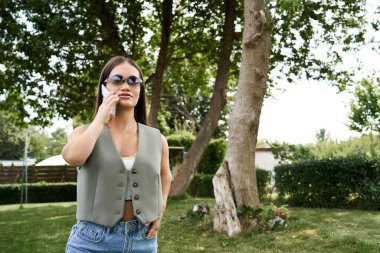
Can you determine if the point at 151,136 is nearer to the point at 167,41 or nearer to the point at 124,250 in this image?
the point at 124,250

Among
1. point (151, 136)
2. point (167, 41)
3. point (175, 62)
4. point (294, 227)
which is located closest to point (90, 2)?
point (167, 41)

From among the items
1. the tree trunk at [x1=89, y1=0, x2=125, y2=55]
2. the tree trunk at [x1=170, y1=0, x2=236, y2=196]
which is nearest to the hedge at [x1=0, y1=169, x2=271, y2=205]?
the tree trunk at [x1=170, y1=0, x2=236, y2=196]

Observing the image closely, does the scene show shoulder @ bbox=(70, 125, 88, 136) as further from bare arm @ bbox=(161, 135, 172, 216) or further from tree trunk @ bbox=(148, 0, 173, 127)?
tree trunk @ bbox=(148, 0, 173, 127)

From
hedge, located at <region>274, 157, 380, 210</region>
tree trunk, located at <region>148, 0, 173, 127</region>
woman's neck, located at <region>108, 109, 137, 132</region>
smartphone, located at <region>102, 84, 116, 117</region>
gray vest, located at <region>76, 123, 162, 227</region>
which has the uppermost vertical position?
tree trunk, located at <region>148, 0, 173, 127</region>

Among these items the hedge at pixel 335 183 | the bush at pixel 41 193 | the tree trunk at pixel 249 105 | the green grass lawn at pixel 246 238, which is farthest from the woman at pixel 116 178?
the bush at pixel 41 193

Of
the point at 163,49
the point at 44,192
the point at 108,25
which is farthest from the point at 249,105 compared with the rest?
the point at 44,192

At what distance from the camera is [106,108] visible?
2377 mm

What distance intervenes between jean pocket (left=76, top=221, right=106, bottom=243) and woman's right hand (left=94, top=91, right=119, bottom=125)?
0.52 meters

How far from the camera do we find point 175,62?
19.7 metres

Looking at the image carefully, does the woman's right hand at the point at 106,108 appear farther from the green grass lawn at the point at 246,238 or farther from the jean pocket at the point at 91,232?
the green grass lawn at the point at 246,238

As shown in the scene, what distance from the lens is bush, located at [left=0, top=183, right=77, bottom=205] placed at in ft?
77.2

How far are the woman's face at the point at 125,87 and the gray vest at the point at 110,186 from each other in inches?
7.7

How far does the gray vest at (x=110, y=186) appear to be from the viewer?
234 centimetres

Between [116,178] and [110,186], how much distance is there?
2.0 inches
